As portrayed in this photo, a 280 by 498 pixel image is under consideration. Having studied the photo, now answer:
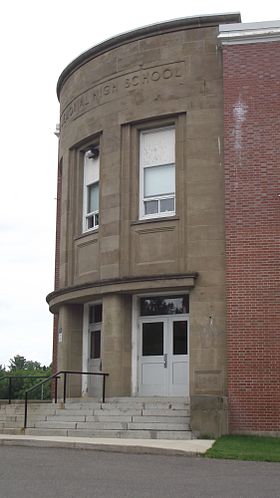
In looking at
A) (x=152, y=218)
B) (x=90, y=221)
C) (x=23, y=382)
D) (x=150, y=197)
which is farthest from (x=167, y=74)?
(x=23, y=382)

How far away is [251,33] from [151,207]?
523cm

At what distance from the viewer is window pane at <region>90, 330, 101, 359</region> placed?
22661mm

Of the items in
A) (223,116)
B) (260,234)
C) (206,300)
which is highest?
(223,116)

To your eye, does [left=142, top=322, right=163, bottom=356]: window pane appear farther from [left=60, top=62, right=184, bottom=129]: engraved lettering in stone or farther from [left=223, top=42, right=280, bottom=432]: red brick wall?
[left=60, top=62, right=184, bottom=129]: engraved lettering in stone

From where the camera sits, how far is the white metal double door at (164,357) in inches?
801

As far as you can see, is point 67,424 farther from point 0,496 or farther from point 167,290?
point 0,496

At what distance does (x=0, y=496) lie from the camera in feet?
30.9

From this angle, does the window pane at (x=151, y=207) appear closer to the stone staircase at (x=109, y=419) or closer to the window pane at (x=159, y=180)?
Result: the window pane at (x=159, y=180)

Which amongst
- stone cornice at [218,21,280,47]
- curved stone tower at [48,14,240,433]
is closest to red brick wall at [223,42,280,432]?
stone cornice at [218,21,280,47]

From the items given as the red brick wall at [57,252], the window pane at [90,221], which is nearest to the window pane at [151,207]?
the window pane at [90,221]

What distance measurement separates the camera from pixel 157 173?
21.4 metres

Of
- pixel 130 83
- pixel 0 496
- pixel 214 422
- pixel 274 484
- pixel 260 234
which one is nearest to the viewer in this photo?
pixel 0 496

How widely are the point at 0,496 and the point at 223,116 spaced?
12.9 metres

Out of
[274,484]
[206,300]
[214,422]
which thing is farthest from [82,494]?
[206,300]
